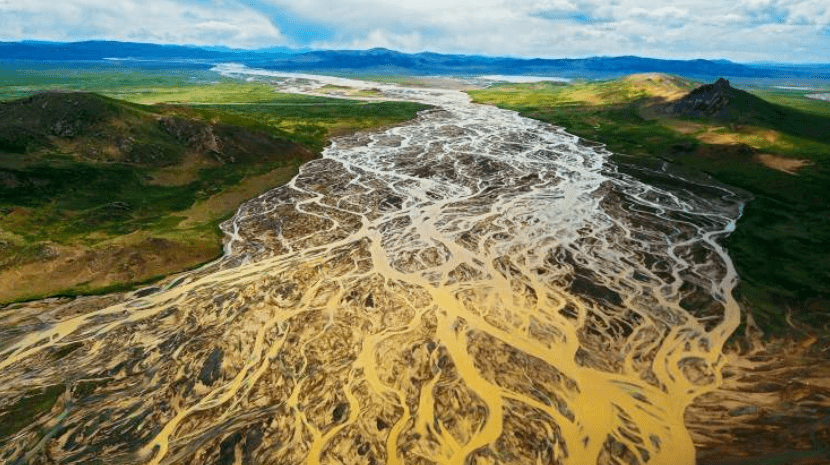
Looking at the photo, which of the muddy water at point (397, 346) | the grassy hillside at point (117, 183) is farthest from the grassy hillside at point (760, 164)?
the grassy hillside at point (117, 183)

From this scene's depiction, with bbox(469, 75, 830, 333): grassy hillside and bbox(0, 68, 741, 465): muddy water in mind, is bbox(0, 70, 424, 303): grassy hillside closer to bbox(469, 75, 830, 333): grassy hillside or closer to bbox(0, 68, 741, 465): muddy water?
bbox(0, 68, 741, 465): muddy water

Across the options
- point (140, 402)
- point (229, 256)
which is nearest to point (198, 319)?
point (140, 402)

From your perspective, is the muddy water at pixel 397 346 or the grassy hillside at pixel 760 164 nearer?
the muddy water at pixel 397 346

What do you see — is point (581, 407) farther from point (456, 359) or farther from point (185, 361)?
point (185, 361)

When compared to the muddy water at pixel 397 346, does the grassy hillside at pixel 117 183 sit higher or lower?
higher

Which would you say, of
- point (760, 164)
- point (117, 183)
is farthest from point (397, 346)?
point (760, 164)

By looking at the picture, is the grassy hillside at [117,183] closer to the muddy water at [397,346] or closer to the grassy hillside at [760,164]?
the muddy water at [397,346]

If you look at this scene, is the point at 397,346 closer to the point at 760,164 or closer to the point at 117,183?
the point at 117,183
